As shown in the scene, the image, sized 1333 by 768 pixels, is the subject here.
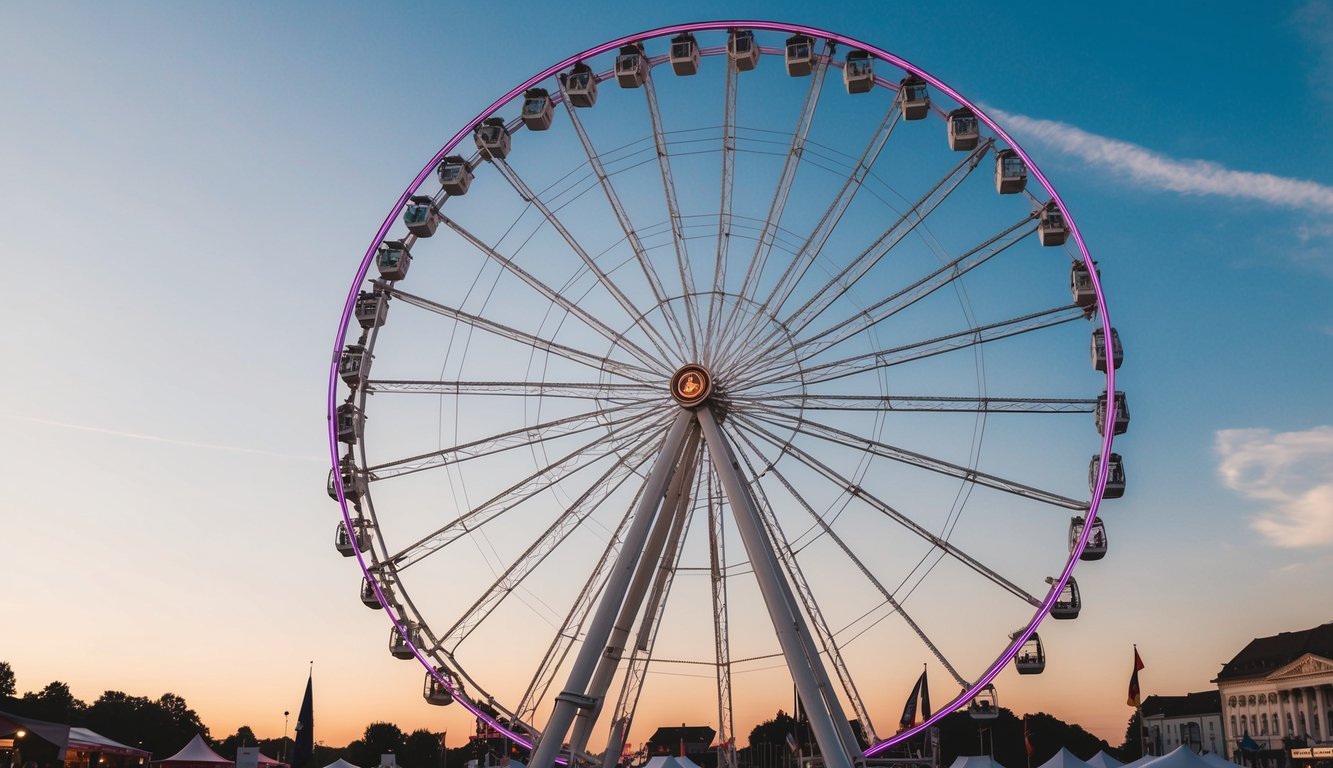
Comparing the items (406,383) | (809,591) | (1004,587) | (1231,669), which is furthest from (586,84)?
(1231,669)

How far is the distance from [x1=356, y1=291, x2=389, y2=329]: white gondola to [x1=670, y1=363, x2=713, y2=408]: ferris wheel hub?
24.5 ft

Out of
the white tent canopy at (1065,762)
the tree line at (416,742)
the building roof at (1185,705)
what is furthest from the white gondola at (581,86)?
the building roof at (1185,705)

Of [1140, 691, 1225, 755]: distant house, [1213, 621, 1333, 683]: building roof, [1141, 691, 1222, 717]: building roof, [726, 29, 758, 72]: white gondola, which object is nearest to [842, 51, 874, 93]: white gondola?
[726, 29, 758, 72]: white gondola

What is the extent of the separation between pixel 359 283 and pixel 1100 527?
17032 millimetres

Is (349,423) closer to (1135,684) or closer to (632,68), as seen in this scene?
(632,68)

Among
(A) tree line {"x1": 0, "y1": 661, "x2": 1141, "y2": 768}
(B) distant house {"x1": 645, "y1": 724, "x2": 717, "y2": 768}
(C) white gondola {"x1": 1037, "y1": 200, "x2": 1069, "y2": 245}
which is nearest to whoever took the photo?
(C) white gondola {"x1": 1037, "y1": 200, "x2": 1069, "y2": 245}

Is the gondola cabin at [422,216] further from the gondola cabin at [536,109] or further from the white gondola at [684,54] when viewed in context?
the white gondola at [684,54]

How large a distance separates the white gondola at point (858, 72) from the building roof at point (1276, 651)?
9514 centimetres

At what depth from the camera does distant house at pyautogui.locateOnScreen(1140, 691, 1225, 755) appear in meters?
122

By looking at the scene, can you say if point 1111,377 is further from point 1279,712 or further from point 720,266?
point 1279,712

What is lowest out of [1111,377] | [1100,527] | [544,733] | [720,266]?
[544,733]

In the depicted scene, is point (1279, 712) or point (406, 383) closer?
point (406, 383)

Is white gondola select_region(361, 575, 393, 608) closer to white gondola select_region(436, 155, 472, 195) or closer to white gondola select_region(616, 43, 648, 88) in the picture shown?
white gondola select_region(436, 155, 472, 195)

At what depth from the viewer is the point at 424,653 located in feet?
85.3
